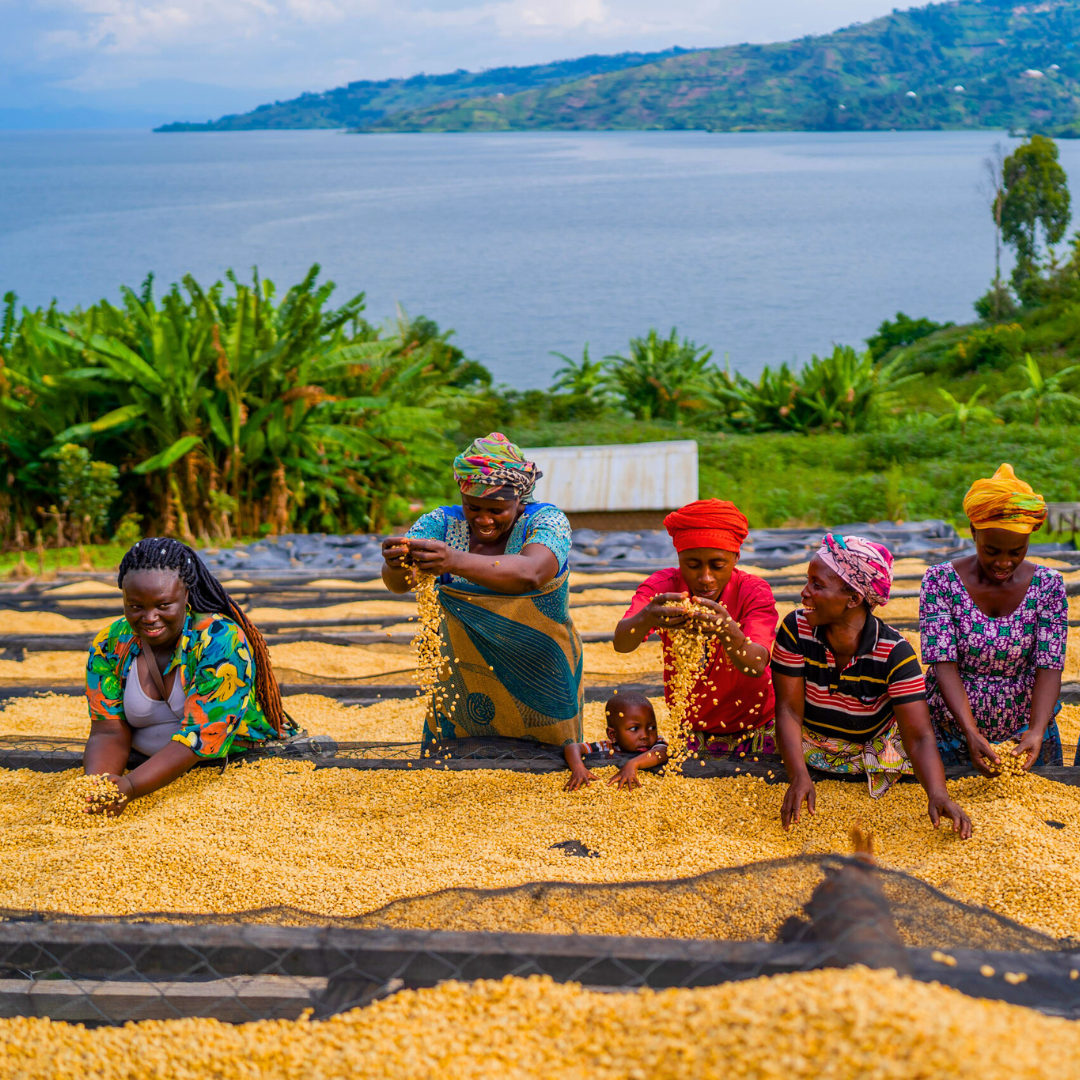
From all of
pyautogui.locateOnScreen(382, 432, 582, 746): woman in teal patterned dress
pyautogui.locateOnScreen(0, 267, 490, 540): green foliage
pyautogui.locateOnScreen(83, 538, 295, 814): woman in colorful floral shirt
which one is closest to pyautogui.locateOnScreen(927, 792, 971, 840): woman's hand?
pyautogui.locateOnScreen(382, 432, 582, 746): woman in teal patterned dress

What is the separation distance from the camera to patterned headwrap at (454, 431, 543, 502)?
9.55ft

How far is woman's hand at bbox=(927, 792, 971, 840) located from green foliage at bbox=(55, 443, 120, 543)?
9.02 metres

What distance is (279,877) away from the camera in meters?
2.39

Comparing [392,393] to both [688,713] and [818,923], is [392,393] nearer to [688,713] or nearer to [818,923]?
[688,713]

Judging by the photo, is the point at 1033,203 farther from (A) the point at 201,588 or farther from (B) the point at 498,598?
(A) the point at 201,588

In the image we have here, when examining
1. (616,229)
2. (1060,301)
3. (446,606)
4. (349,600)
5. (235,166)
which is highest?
(235,166)

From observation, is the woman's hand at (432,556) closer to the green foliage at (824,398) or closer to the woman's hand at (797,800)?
the woman's hand at (797,800)

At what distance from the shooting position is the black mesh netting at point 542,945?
1640mm

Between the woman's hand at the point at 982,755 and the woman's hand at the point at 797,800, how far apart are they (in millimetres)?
449

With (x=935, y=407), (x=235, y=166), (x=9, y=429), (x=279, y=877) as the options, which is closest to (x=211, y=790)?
(x=279, y=877)

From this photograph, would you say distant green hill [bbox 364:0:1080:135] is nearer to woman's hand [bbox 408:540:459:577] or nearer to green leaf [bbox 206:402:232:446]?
green leaf [bbox 206:402:232:446]

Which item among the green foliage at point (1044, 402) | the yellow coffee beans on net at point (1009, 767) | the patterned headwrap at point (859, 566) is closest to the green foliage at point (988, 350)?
the green foliage at point (1044, 402)

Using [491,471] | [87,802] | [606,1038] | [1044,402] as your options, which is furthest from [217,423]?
[1044,402]

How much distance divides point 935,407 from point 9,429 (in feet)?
58.7
